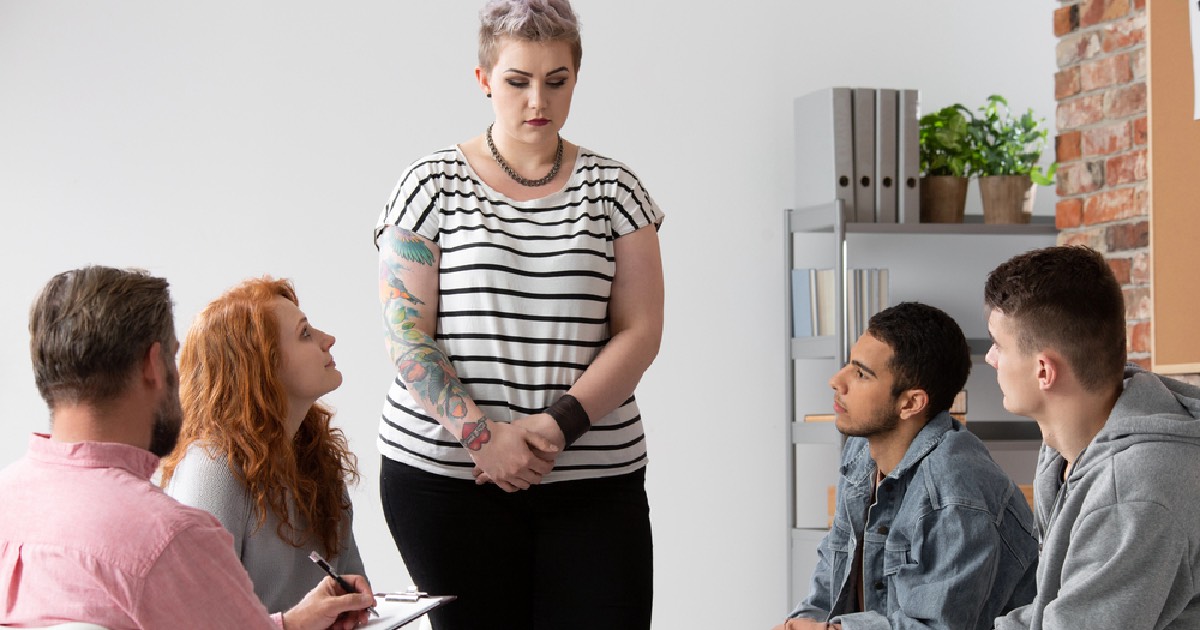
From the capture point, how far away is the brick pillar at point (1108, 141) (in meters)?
2.83

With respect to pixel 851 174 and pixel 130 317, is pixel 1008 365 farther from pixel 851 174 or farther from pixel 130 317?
pixel 851 174

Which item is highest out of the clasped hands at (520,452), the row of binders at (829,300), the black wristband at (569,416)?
the row of binders at (829,300)

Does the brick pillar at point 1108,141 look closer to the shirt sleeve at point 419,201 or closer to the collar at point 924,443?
the collar at point 924,443

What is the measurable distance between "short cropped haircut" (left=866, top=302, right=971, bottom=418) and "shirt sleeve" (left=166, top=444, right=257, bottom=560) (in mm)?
1072

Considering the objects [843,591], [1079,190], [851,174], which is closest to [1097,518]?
[843,591]

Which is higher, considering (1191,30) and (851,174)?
(1191,30)

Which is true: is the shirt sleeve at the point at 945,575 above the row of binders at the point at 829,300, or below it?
below

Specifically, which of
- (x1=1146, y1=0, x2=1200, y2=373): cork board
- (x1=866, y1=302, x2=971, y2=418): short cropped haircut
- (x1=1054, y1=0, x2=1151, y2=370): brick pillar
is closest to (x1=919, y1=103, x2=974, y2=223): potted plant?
(x1=1054, y1=0, x2=1151, y2=370): brick pillar

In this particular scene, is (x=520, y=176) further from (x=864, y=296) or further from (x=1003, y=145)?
(x=1003, y=145)

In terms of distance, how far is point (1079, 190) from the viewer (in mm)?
3064

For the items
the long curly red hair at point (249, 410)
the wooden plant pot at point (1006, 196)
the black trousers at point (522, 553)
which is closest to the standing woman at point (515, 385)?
the black trousers at point (522, 553)

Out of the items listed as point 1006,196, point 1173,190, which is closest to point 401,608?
point 1173,190

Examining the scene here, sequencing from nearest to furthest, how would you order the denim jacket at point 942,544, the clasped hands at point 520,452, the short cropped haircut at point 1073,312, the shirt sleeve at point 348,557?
the short cropped haircut at point 1073,312 → the clasped hands at point 520,452 → the denim jacket at point 942,544 → the shirt sleeve at point 348,557

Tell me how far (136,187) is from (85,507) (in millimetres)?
2452
